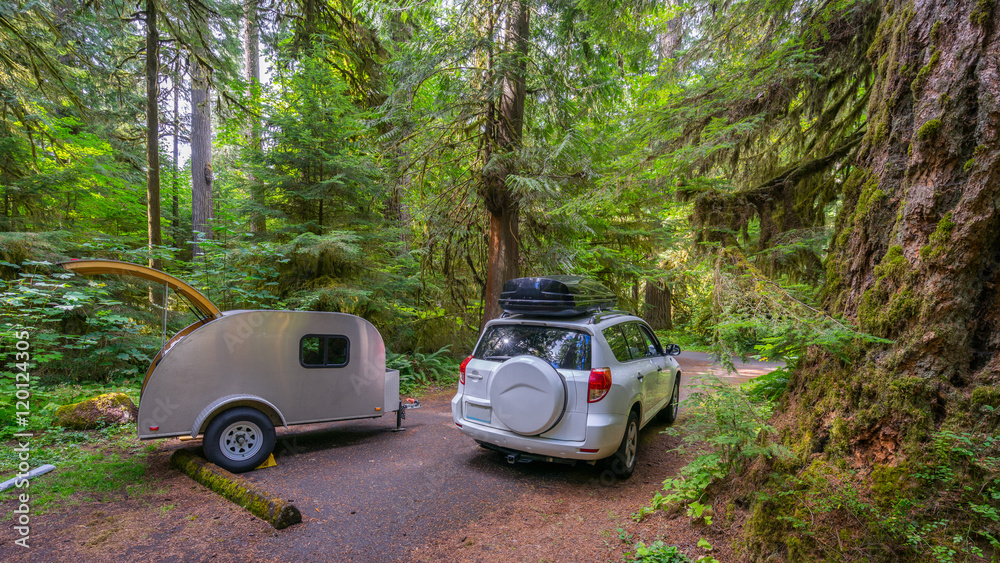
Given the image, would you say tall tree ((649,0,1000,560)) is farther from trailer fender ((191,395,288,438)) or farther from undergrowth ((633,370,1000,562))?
trailer fender ((191,395,288,438))

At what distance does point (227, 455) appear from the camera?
4629mm

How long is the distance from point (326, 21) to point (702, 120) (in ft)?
35.3

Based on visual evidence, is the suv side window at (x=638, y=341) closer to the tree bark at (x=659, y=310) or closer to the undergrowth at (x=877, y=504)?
the undergrowth at (x=877, y=504)

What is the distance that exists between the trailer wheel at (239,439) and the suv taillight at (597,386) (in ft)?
12.3

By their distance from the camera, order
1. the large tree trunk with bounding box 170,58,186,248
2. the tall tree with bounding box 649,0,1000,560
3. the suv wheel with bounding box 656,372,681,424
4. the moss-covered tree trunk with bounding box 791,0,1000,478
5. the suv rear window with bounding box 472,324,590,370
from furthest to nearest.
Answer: the large tree trunk with bounding box 170,58,186,248
the suv wheel with bounding box 656,372,681,424
the suv rear window with bounding box 472,324,590,370
the moss-covered tree trunk with bounding box 791,0,1000,478
the tall tree with bounding box 649,0,1000,560

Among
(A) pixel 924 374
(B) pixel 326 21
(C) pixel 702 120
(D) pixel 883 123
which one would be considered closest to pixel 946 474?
(A) pixel 924 374

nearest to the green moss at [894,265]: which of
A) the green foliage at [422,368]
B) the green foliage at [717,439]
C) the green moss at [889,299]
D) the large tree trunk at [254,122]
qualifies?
the green moss at [889,299]

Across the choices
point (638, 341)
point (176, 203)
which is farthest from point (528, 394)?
point (176, 203)

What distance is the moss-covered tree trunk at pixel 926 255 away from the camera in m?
2.52

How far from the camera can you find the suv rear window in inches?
172

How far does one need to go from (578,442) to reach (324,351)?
346 cm

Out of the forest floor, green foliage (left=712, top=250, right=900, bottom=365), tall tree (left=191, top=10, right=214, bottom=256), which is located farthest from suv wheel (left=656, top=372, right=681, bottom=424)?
tall tree (left=191, top=10, right=214, bottom=256)

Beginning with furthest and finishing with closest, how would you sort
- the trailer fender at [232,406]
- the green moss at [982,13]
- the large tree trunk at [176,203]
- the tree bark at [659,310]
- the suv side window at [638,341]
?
the tree bark at [659,310] < the large tree trunk at [176,203] < the suv side window at [638,341] < the trailer fender at [232,406] < the green moss at [982,13]

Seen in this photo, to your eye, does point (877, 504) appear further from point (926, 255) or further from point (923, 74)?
point (923, 74)
